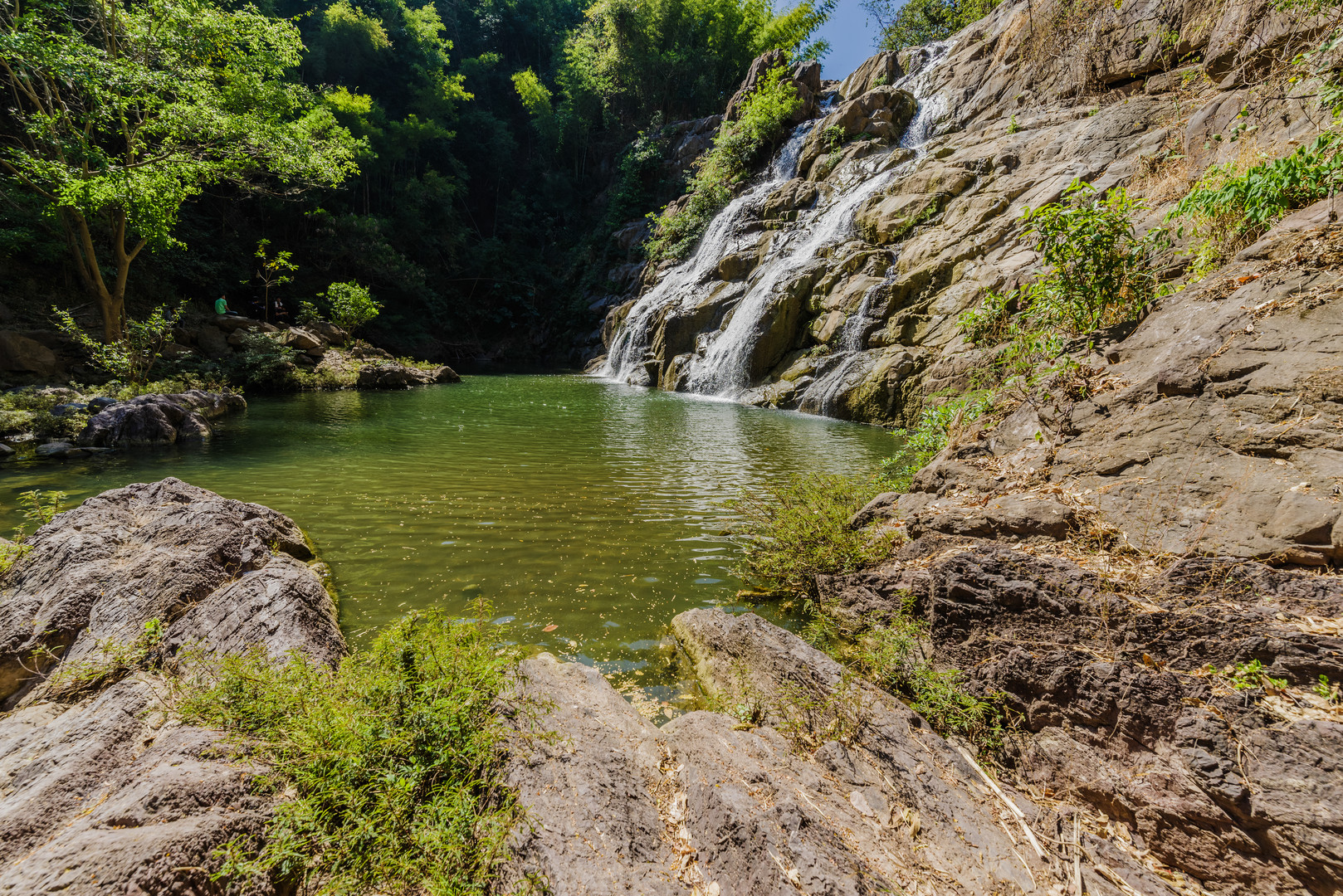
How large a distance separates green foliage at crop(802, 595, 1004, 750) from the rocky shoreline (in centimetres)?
12

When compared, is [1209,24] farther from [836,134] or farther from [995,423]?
[995,423]

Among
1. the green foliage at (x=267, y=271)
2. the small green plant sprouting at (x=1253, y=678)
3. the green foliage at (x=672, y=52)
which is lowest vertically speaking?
the small green plant sprouting at (x=1253, y=678)

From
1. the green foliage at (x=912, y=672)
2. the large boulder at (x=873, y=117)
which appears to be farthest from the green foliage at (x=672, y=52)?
the green foliage at (x=912, y=672)

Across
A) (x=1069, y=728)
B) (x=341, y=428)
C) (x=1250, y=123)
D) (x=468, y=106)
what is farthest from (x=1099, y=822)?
(x=468, y=106)

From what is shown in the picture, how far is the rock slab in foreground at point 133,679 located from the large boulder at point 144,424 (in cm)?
610

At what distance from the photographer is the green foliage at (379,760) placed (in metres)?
1.54

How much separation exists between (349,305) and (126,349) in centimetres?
1072

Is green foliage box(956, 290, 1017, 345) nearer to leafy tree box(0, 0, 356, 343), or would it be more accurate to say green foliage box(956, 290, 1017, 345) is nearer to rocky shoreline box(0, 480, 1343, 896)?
rocky shoreline box(0, 480, 1343, 896)

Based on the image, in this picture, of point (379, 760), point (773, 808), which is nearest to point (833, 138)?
point (773, 808)

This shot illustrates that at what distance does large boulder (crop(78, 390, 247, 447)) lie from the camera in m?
8.59

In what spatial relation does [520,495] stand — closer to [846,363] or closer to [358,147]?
[846,363]

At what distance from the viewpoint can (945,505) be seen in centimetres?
378

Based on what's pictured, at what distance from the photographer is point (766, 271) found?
19.0 metres

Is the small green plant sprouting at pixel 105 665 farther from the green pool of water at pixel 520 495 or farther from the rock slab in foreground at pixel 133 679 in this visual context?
the green pool of water at pixel 520 495
